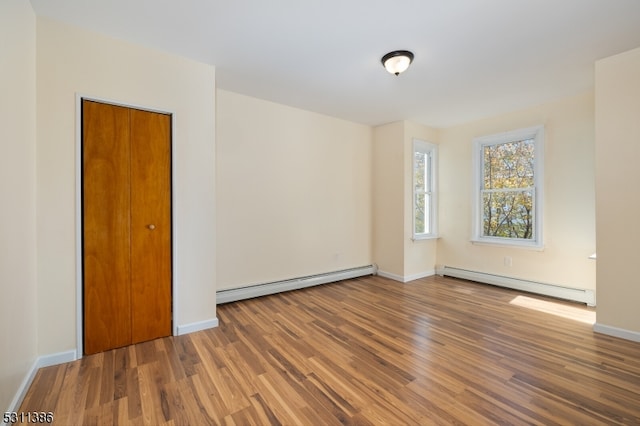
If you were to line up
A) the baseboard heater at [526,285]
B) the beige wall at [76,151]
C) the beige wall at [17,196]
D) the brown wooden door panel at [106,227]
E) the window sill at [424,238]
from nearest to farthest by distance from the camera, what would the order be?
1. the beige wall at [17,196]
2. the beige wall at [76,151]
3. the brown wooden door panel at [106,227]
4. the baseboard heater at [526,285]
5. the window sill at [424,238]

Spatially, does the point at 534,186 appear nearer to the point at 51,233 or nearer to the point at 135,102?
the point at 135,102

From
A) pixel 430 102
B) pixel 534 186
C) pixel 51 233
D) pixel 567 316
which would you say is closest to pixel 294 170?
pixel 430 102

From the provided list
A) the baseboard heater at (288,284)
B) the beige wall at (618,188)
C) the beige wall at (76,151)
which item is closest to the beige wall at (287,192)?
the baseboard heater at (288,284)

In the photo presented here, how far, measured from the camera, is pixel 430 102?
3.70 m

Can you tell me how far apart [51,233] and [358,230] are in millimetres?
3804

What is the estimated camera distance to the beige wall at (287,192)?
3486mm

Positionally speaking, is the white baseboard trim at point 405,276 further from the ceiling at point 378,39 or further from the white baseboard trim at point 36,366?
the white baseboard trim at point 36,366

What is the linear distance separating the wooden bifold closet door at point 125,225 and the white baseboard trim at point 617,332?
13.3 ft

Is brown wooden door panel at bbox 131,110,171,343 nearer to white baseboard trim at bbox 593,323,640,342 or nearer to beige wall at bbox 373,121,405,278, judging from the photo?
beige wall at bbox 373,121,405,278

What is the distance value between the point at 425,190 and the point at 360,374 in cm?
369

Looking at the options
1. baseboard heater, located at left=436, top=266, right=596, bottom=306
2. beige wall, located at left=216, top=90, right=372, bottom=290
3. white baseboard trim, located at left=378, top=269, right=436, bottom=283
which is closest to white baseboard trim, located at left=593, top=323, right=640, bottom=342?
baseboard heater, located at left=436, top=266, right=596, bottom=306

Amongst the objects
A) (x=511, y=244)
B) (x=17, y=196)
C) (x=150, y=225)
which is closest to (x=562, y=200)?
(x=511, y=244)

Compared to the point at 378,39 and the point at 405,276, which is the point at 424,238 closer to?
the point at 405,276

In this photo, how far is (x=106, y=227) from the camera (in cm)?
231
